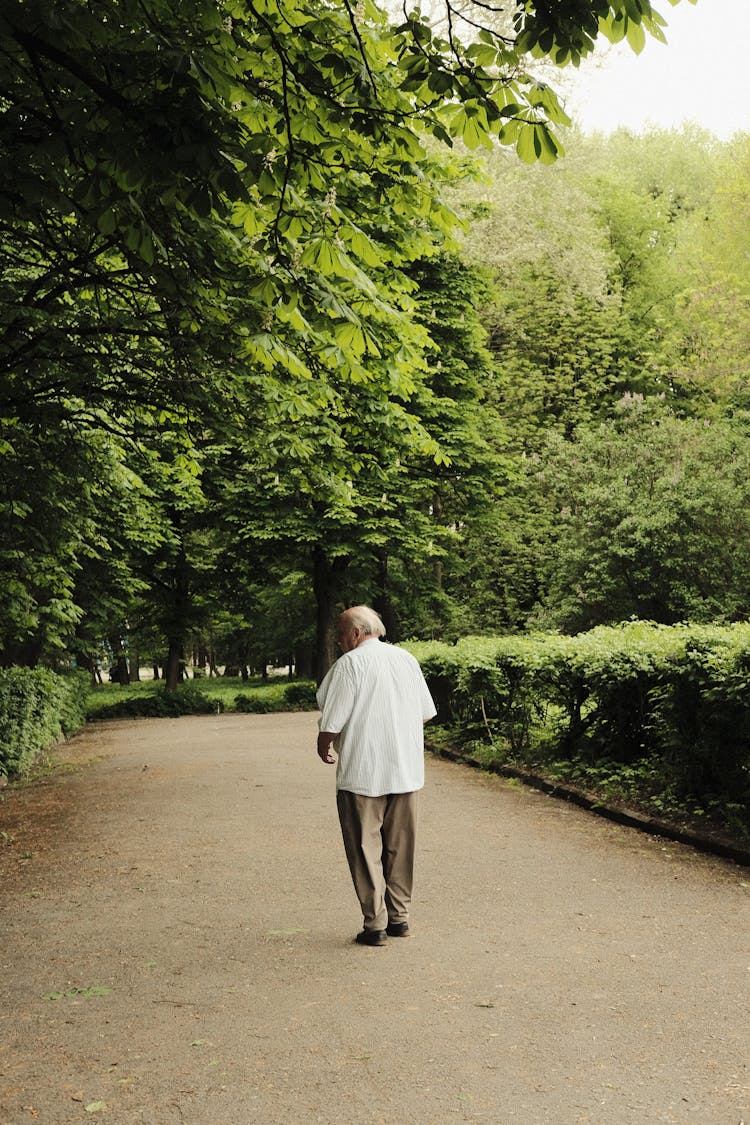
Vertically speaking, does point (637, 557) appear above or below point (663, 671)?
above

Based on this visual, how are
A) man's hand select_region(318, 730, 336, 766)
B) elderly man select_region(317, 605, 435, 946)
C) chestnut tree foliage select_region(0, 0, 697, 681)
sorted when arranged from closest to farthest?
chestnut tree foliage select_region(0, 0, 697, 681), elderly man select_region(317, 605, 435, 946), man's hand select_region(318, 730, 336, 766)

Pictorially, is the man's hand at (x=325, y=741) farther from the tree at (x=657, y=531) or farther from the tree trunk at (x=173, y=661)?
the tree trunk at (x=173, y=661)

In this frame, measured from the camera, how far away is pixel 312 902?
277 inches

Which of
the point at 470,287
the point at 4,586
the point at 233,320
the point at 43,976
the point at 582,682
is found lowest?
the point at 43,976

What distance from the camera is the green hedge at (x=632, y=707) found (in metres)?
8.47

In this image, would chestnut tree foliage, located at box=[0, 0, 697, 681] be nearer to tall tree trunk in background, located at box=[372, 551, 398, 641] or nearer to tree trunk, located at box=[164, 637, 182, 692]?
tall tree trunk in background, located at box=[372, 551, 398, 641]

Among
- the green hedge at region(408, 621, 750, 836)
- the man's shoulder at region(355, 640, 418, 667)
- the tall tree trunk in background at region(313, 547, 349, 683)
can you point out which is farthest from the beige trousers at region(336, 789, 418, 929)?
the tall tree trunk in background at region(313, 547, 349, 683)

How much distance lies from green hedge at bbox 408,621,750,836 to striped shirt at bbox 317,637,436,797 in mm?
3172

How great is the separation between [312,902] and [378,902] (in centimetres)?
120

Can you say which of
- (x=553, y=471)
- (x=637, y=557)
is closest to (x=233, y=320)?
(x=637, y=557)

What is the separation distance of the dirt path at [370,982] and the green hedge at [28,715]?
5.70m

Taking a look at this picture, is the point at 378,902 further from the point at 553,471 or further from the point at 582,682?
the point at 553,471

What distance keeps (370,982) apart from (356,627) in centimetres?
204

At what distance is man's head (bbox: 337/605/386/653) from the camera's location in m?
6.31
